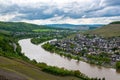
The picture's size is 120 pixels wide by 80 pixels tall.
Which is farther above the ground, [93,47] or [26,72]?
[26,72]

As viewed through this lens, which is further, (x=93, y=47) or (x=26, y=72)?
(x=93, y=47)

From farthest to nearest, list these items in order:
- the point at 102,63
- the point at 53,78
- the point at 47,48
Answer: the point at 47,48 < the point at 102,63 < the point at 53,78

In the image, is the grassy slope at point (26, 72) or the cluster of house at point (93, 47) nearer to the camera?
the grassy slope at point (26, 72)

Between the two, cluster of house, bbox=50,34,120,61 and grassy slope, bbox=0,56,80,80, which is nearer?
grassy slope, bbox=0,56,80,80

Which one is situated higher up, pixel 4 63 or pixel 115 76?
pixel 4 63

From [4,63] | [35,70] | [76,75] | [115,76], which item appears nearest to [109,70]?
[115,76]

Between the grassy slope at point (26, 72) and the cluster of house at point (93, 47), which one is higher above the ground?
the grassy slope at point (26, 72)

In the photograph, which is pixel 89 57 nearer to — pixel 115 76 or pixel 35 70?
pixel 115 76

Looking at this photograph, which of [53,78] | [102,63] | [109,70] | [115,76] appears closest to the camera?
[53,78]

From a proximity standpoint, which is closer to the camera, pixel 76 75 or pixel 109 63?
pixel 76 75

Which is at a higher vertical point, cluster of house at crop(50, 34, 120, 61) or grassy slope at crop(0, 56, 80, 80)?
grassy slope at crop(0, 56, 80, 80)
